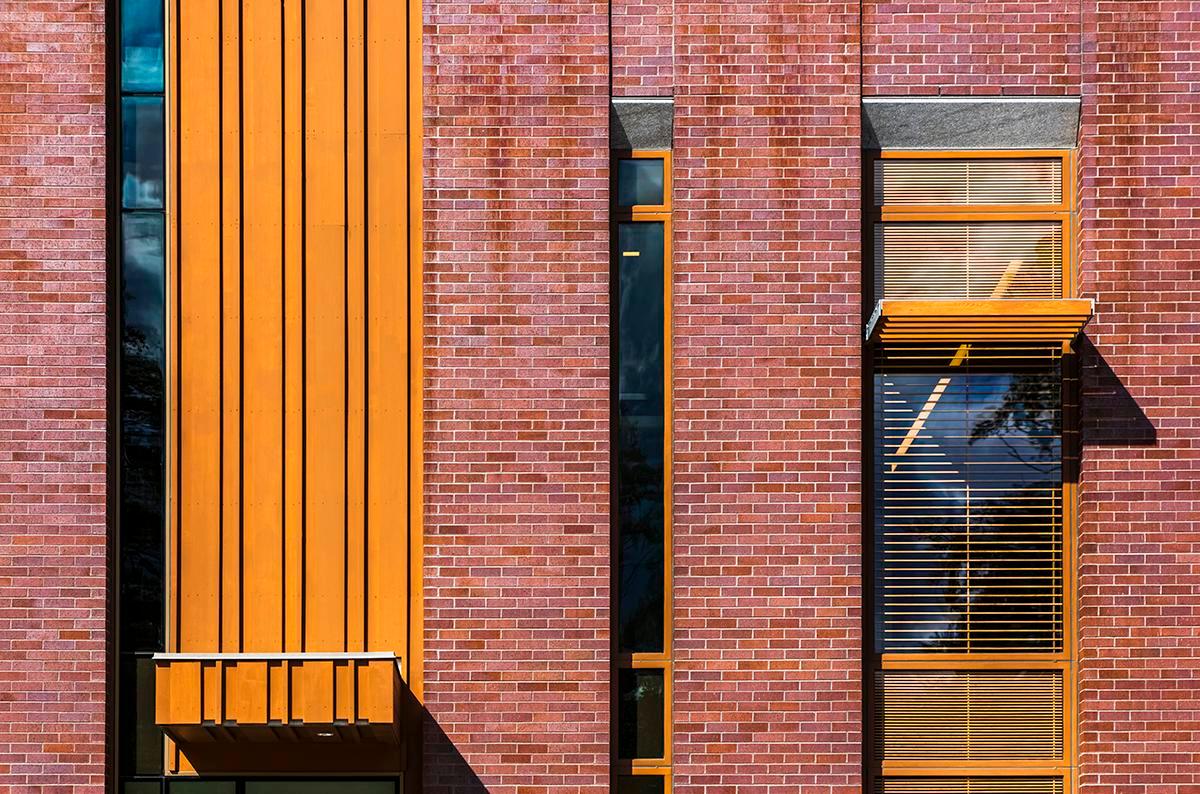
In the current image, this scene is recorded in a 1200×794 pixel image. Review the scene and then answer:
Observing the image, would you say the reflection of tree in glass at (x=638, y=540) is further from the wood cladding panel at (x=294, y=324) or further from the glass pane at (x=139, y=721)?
the glass pane at (x=139, y=721)

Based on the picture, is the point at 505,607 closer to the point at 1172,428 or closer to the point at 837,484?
the point at 837,484

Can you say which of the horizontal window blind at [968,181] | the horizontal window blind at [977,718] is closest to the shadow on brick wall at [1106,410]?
the horizontal window blind at [968,181]

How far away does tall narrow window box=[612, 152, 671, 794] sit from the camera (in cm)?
1070

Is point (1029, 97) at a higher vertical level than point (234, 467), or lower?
higher

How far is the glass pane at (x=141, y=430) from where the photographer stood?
35.1 feet

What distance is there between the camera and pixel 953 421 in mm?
10953

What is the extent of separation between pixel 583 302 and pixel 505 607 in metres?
2.73

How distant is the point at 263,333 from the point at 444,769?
4.13 metres

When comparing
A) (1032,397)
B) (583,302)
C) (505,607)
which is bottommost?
(505,607)

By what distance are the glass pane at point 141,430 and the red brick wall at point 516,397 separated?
245 centimetres

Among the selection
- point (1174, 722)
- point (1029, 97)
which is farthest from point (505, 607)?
point (1029, 97)

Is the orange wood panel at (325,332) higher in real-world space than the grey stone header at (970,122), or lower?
lower

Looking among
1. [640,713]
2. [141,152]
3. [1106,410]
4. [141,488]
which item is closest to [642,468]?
[640,713]

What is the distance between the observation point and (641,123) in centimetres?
1098
